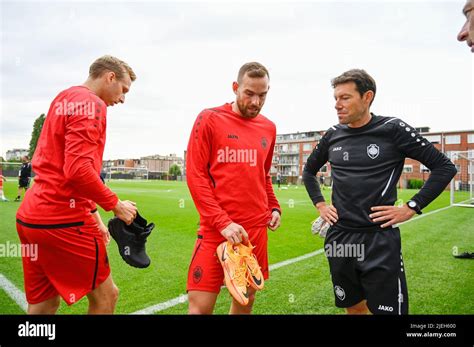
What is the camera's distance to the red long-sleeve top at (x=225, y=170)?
239cm

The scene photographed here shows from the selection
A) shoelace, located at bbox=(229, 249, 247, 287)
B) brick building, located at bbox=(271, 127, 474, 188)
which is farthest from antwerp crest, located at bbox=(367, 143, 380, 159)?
brick building, located at bbox=(271, 127, 474, 188)

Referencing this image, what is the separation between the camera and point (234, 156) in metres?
2.49

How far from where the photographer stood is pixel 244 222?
2.54 meters

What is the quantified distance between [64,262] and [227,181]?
126cm

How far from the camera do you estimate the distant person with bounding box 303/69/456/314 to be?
240cm

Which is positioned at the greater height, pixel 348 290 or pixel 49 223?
pixel 49 223

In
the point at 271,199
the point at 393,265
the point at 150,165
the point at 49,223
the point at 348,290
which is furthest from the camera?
the point at 150,165
